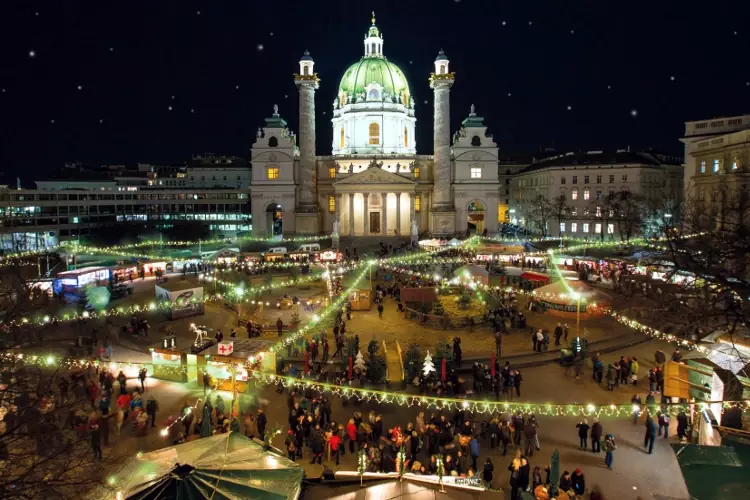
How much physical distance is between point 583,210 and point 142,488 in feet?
210

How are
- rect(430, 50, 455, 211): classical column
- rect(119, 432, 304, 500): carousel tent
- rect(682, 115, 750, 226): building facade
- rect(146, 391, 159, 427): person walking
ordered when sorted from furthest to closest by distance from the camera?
1. rect(430, 50, 455, 211): classical column
2. rect(682, 115, 750, 226): building facade
3. rect(146, 391, 159, 427): person walking
4. rect(119, 432, 304, 500): carousel tent

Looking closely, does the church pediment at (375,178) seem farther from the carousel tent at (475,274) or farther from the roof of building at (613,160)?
the carousel tent at (475,274)

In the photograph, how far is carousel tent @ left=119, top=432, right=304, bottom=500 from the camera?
8312mm

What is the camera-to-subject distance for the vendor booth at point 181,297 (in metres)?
26.4

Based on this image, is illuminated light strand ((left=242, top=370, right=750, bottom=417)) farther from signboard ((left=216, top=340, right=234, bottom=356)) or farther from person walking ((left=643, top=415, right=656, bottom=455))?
signboard ((left=216, top=340, right=234, bottom=356))

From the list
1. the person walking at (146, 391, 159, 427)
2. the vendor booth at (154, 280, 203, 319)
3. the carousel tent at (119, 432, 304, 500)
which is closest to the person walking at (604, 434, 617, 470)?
the carousel tent at (119, 432, 304, 500)

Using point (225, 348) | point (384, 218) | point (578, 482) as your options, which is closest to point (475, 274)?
point (225, 348)

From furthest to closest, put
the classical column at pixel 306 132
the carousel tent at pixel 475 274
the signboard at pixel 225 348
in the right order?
1. the classical column at pixel 306 132
2. the carousel tent at pixel 475 274
3. the signboard at pixel 225 348

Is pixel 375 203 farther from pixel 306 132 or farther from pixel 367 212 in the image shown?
pixel 306 132

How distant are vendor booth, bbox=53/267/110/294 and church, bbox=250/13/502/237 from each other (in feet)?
90.4

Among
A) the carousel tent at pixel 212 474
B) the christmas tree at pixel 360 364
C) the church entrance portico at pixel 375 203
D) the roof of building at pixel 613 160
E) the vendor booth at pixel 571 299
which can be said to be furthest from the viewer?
the roof of building at pixel 613 160

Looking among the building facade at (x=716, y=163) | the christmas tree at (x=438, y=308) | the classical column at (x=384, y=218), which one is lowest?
the christmas tree at (x=438, y=308)

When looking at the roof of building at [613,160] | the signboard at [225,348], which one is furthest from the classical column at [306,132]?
the signboard at [225,348]

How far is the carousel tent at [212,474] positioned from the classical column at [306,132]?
164 ft
